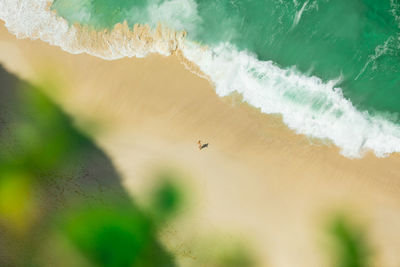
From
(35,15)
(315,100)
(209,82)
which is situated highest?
(315,100)

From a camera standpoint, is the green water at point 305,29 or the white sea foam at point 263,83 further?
the green water at point 305,29

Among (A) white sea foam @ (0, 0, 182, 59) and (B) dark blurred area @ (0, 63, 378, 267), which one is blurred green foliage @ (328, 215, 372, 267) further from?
(A) white sea foam @ (0, 0, 182, 59)

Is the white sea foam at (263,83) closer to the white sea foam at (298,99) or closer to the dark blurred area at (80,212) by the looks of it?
the white sea foam at (298,99)

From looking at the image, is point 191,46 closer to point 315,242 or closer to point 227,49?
point 227,49

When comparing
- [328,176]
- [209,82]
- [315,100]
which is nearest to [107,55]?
[209,82]

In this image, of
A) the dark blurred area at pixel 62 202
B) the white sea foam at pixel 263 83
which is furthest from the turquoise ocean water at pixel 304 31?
the dark blurred area at pixel 62 202

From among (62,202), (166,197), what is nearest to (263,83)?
(166,197)
